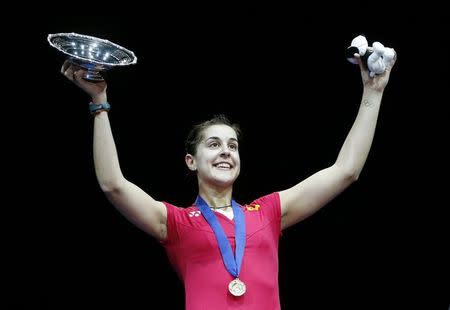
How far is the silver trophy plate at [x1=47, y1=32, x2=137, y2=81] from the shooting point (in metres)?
2.53

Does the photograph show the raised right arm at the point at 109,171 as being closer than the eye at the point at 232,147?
Yes

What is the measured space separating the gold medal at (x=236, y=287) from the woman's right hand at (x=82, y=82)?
2.79 feet

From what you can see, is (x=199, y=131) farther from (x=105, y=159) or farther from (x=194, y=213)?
(x=105, y=159)

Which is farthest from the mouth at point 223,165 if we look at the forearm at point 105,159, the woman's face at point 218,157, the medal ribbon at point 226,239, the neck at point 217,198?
the forearm at point 105,159

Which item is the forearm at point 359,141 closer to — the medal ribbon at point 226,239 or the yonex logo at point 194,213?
the medal ribbon at point 226,239

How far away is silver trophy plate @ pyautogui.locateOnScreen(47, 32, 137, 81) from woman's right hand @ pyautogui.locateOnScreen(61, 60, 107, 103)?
2 centimetres

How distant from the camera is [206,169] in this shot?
2939 millimetres

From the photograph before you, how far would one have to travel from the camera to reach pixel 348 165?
9.25ft

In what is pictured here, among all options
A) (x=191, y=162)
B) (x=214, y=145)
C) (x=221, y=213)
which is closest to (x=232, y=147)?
(x=214, y=145)

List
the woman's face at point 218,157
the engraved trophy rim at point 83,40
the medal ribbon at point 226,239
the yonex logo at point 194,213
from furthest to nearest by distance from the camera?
the woman's face at point 218,157 → the yonex logo at point 194,213 → the medal ribbon at point 226,239 → the engraved trophy rim at point 83,40

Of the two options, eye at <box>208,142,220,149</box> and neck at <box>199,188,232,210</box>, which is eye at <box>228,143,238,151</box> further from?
neck at <box>199,188,232,210</box>

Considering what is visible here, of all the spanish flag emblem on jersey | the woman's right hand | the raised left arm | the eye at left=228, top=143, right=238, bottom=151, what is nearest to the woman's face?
the eye at left=228, top=143, right=238, bottom=151

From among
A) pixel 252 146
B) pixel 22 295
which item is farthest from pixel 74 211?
pixel 252 146

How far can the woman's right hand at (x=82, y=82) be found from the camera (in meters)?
2.57
